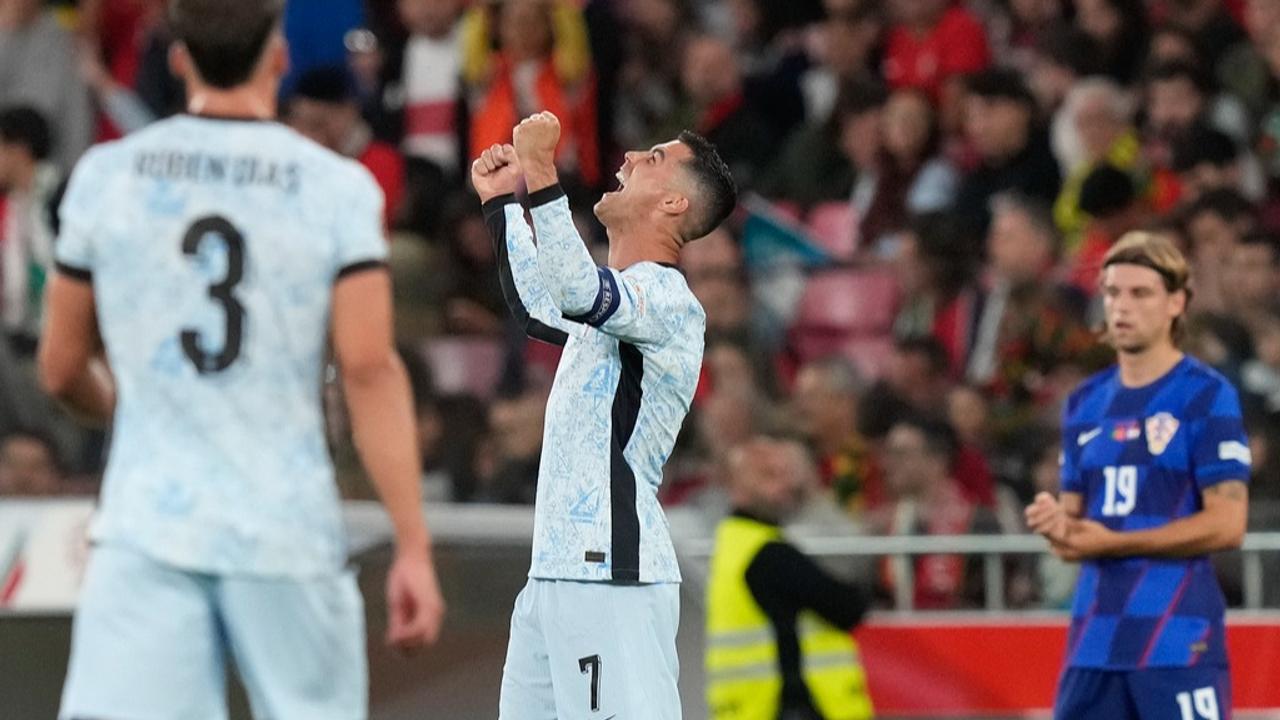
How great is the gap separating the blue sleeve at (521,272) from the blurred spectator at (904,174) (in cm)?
647

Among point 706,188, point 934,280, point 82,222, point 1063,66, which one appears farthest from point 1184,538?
point 1063,66

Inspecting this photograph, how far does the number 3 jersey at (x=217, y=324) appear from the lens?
4.59 meters

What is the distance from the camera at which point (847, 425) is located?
10914 millimetres

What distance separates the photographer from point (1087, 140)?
12328 millimetres

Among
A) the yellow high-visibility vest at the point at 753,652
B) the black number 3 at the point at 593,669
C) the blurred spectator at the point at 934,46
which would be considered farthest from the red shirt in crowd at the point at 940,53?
the black number 3 at the point at 593,669

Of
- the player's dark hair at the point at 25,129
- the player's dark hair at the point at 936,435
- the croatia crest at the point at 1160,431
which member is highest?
the player's dark hair at the point at 25,129

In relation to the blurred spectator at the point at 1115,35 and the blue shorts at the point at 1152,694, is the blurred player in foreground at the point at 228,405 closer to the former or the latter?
the blue shorts at the point at 1152,694

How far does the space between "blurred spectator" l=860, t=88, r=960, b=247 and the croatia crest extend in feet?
18.1

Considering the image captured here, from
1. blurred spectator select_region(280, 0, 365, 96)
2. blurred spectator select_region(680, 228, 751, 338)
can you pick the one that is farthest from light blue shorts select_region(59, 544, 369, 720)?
blurred spectator select_region(280, 0, 365, 96)

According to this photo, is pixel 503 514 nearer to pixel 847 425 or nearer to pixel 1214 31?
pixel 847 425

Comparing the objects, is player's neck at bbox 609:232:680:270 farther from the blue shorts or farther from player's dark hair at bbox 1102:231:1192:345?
the blue shorts

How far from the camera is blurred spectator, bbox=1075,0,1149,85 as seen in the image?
42.6ft

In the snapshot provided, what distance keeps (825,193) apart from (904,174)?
0.55 metres

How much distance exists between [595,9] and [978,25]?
231 centimetres
